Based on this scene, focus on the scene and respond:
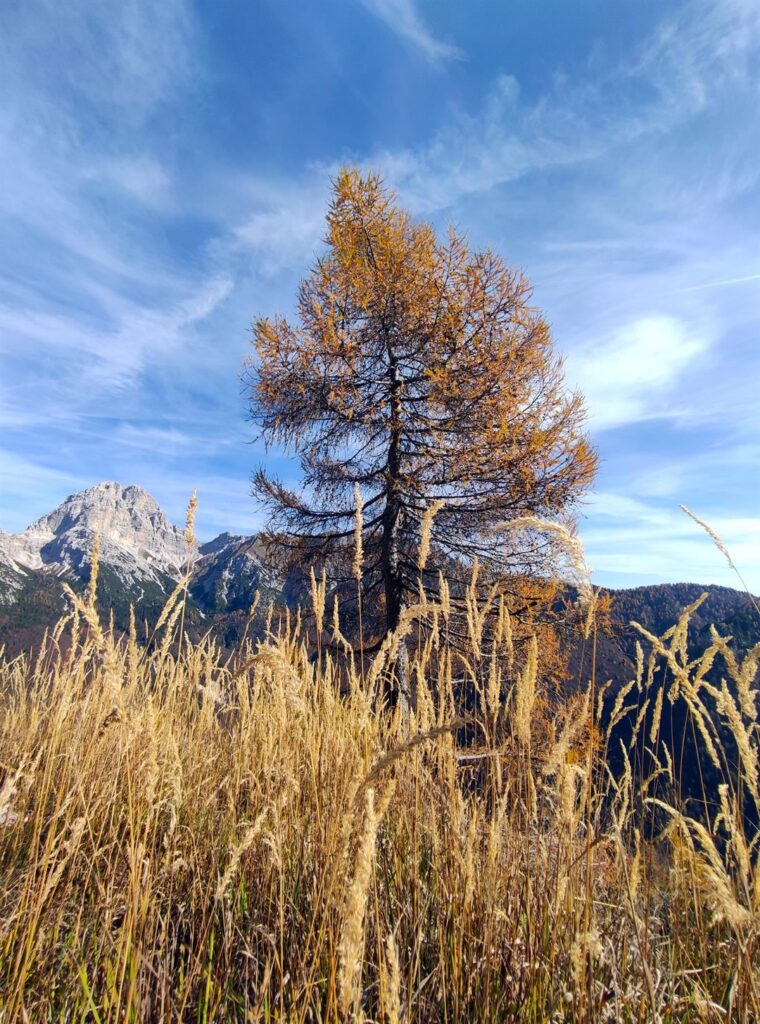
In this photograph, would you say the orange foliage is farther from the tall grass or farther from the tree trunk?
the tall grass

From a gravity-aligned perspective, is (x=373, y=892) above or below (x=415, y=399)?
below

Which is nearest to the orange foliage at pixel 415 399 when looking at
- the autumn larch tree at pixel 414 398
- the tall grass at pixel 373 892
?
the autumn larch tree at pixel 414 398

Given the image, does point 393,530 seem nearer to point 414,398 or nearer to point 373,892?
point 414,398

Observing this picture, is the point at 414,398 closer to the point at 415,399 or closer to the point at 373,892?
the point at 415,399

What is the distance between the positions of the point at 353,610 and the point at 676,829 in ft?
29.7

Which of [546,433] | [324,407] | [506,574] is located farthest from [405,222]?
[506,574]

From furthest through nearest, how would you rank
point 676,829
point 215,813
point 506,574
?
point 506,574, point 215,813, point 676,829

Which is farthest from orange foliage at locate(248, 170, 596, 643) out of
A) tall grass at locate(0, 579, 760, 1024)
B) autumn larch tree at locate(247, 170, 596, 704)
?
tall grass at locate(0, 579, 760, 1024)

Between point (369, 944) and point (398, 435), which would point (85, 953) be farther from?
point (398, 435)

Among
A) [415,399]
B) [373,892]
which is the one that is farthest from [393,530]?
[373,892]

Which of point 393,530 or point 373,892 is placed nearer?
point 373,892

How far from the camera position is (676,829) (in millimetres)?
1828

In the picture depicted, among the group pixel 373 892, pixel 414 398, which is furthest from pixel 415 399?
pixel 373 892

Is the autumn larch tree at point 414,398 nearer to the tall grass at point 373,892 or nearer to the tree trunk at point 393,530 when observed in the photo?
the tree trunk at point 393,530
